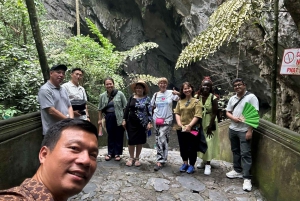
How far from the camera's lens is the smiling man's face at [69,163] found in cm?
105

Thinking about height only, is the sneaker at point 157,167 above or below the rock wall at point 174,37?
below

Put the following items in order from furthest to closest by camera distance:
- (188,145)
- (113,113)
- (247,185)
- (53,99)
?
(113,113) < (188,145) < (247,185) < (53,99)

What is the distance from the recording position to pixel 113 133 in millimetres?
4426

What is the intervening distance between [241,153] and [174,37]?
14492 millimetres

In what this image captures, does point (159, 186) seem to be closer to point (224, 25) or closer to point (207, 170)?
point (207, 170)

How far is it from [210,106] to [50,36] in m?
7.24

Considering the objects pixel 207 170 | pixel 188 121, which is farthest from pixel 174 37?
pixel 207 170

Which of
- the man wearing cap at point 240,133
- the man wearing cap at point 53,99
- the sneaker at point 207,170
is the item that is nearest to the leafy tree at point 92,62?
the man wearing cap at point 53,99

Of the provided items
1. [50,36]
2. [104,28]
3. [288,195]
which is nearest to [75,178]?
[288,195]

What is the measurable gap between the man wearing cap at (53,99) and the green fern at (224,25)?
2102 mm

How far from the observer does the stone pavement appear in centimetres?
319

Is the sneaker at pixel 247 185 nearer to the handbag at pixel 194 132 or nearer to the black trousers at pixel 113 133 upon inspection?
the handbag at pixel 194 132

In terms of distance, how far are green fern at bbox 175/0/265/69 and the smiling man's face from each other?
2.80 m

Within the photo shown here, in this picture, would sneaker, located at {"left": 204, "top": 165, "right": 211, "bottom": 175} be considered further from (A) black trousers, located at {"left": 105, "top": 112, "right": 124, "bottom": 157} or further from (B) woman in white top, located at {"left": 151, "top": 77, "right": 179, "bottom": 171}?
(A) black trousers, located at {"left": 105, "top": 112, "right": 124, "bottom": 157}
